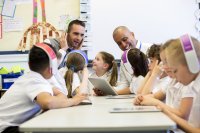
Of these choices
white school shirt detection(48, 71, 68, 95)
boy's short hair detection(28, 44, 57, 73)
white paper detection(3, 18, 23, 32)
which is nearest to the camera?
boy's short hair detection(28, 44, 57, 73)

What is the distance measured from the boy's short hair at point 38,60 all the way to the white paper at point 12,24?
2.12m

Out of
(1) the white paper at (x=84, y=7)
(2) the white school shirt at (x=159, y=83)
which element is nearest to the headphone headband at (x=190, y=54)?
(2) the white school shirt at (x=159, y=83)

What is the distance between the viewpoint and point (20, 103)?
1706 millimetres

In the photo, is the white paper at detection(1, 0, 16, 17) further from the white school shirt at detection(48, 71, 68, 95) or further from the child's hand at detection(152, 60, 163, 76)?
the child's hand at detection(152, 60, 163, 76)

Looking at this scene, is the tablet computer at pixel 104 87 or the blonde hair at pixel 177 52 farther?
the tablet computer at pixel 104 87

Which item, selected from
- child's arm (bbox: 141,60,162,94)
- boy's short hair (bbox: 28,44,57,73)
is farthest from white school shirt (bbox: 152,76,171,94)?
boy's short hair (bbox: 28,44,57,73)

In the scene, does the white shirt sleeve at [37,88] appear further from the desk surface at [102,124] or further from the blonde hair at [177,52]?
the blonde hair at [177,52]

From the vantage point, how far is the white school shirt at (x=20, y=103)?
1660mm

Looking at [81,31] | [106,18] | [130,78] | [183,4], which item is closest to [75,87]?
[130,78]

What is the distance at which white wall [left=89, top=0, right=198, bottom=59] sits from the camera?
3688 millimetres

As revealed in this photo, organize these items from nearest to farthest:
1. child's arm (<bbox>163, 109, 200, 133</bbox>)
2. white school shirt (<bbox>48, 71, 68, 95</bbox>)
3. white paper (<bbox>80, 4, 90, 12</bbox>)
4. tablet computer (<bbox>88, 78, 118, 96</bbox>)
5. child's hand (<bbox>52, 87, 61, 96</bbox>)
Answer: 1. child's arm (<bbox>163, 109, 200, 133</bbox>)
2. child's hand (<bbox>52, 87, 61, 96</bbox>)
3. white school shirt (<bbox>48, 71, 68, 95</bbox>)
4. tablet computer (<bbox>88, 78, 118, 96</bbox>)
5. white paper (<bbox>80, 4, 90, 12</bbox>)

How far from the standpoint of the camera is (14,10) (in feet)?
12.6

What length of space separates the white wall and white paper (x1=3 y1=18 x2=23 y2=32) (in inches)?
35.1

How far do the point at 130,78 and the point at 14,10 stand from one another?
1826 mm
